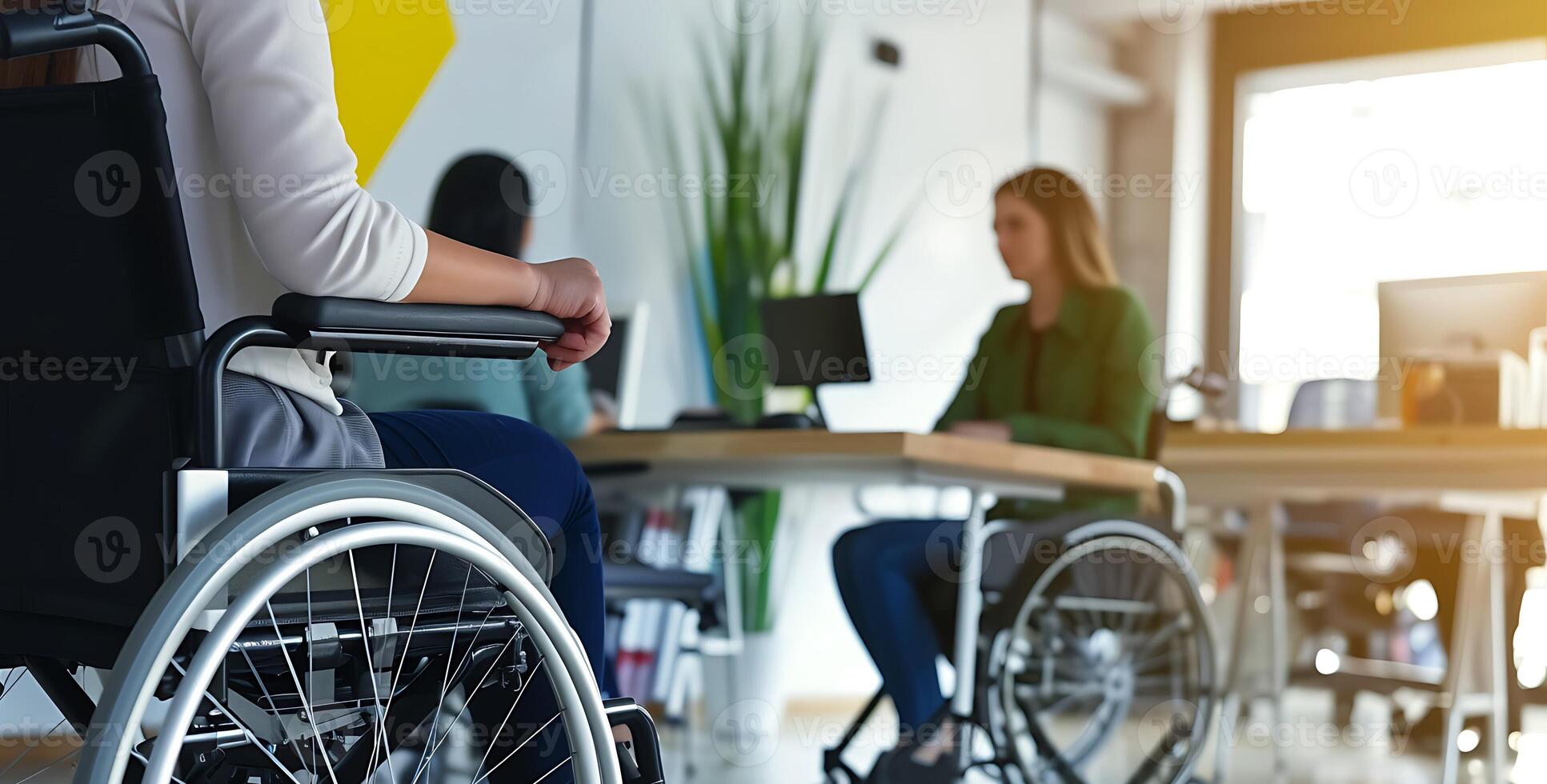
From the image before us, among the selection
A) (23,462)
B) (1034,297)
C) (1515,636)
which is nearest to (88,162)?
(23,462)

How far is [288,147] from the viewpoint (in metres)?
0.97

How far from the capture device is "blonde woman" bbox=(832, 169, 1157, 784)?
2.39 m

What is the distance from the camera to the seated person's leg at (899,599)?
7.79ft

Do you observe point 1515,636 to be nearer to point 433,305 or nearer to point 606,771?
point 606,771

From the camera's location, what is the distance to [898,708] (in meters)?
2.36

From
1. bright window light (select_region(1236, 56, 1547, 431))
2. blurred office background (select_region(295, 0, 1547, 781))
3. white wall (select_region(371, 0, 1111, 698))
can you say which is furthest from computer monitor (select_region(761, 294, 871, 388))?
bright window light (select_region(1236, 56, 1547, 431))

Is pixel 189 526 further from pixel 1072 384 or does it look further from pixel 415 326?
pixel 1072 384

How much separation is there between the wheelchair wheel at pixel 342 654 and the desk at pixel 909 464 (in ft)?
3.01

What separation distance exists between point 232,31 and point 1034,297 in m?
2.24

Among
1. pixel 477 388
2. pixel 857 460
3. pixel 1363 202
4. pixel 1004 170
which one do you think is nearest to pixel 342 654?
pixel 857 460

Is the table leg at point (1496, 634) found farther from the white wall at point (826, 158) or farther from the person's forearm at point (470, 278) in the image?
the person's forearm at point (470, 278)

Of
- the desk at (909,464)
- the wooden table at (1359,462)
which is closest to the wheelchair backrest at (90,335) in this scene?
the desk at (909,464)

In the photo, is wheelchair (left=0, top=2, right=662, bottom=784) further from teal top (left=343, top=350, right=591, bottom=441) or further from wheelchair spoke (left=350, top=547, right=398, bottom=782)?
teal top (left=343, top=350, right=591, bottom=441)

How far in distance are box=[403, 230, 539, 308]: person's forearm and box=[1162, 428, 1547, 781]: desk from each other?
2.25 meters
